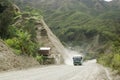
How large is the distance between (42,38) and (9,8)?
34.5 m

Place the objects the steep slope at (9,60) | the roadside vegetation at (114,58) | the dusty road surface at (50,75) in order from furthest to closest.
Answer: the steep slope at (9,60), the roadside vegetation at (114,58), the dusty road surface at (50,75)

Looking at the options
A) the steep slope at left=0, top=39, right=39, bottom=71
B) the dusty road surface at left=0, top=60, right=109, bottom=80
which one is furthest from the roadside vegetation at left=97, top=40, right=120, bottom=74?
the steep slope at left=0, top=39, right=39, bottom=71

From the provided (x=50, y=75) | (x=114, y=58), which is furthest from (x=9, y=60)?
(x=50, y=75)

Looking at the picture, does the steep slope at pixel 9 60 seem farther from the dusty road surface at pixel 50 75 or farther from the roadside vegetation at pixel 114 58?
the roadside vegetation at pixel 114 58

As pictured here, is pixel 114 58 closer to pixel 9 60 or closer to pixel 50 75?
pixel 50 75

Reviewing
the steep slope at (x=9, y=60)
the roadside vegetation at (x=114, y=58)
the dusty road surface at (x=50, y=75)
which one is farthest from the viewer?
the steep slope at (x=9, y=60)

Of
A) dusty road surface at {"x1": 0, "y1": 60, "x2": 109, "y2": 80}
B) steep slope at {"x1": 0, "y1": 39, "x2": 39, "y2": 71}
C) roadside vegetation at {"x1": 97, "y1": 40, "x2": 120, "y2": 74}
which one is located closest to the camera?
dusty road surface at {"x1": 0, "y1": 60, "x2": 109, "y2": 80}

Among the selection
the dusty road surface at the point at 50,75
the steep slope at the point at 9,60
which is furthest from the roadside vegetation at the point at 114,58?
the steep slope at the point at 9,60

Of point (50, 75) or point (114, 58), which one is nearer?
point (50, 75)

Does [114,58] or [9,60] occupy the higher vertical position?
[9,60]

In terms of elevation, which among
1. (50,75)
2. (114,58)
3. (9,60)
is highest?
(9,60)

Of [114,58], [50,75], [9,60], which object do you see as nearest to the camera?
[50,75]

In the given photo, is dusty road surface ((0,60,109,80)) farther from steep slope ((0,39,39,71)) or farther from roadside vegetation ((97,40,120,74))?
steep slope ((0,39,39,71))

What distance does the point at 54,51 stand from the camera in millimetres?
83188
